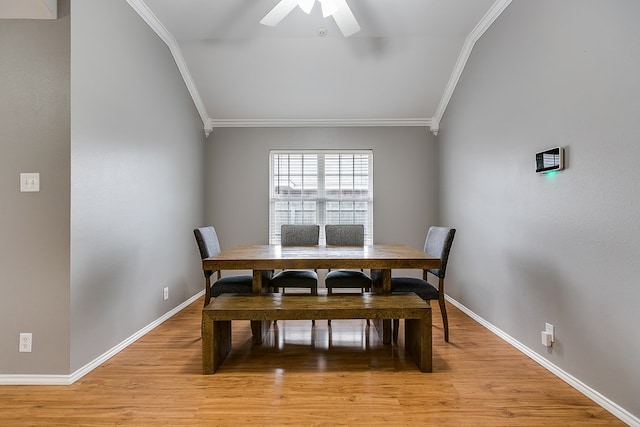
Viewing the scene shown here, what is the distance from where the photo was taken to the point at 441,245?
2.99m

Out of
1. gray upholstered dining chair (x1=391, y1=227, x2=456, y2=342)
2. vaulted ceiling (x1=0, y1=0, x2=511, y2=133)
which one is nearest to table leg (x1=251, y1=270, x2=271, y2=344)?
gray upholstered dining chair (x1=391, y1=227, x2=456, y2=342)

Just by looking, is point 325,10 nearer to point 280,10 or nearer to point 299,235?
point 280,10

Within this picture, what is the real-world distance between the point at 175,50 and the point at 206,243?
87.3 inches

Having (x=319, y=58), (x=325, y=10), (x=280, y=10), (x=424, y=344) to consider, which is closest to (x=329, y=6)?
(x=325, y=10)

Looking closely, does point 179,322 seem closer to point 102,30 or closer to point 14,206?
point 14,206

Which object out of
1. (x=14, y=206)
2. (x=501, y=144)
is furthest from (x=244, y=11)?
(x=501, y=144)

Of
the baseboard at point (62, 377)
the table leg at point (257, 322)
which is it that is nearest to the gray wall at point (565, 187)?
the table leg at point (257, 322)

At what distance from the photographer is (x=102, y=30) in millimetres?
2426

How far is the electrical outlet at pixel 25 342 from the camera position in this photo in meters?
2.10

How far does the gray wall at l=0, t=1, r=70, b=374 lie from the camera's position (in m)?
2.09

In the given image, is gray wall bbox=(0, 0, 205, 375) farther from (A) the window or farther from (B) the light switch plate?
(A) the window

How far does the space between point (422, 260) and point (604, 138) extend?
127 centimetres

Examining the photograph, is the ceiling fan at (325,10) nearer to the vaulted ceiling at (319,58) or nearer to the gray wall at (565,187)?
the vaulted ceiling at (319,58)

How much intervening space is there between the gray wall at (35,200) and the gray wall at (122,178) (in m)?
0.06
